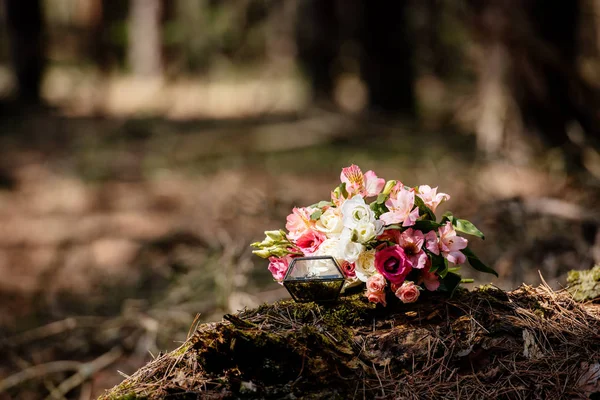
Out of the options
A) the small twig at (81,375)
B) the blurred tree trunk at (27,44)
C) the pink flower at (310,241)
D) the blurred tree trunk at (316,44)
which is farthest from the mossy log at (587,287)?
the blurred tree trunk at (27,44)

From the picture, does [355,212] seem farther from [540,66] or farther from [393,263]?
[540,66]

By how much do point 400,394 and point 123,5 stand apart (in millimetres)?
24108

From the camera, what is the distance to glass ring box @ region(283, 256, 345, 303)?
2.19 meters

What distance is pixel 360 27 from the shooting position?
39.1 ft

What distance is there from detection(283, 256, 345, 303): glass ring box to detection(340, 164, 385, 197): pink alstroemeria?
30 centimetres

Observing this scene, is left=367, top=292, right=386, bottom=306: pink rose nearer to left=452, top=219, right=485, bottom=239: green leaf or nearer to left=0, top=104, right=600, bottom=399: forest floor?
left=452, top=219, right=485, bottom=239: green leaf

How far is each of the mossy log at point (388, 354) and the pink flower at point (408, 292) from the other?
0.32 feet

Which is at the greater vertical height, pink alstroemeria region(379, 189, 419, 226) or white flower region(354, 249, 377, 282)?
pink alstroemeria region(379, 189, 419, 226)

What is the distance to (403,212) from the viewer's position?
2209 millimetres

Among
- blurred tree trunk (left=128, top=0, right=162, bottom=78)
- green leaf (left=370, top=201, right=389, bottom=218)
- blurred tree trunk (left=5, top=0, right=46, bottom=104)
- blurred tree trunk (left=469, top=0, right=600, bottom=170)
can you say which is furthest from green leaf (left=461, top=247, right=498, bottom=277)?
blurred tree trunk (left=128, top=0, right=162, bottom=78)

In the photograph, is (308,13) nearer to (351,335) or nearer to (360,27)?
(360,27)

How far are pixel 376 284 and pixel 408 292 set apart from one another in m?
0.11

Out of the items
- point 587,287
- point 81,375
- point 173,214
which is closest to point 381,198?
point 587,287

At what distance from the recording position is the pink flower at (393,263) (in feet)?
7.07
